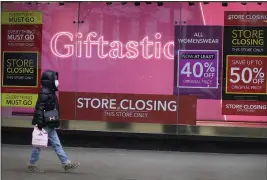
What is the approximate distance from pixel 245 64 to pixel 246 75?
0.20 m

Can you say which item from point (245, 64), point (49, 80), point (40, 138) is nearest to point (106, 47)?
point (49, 80)

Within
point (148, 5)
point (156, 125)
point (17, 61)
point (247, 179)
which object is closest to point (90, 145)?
point (156, 125)

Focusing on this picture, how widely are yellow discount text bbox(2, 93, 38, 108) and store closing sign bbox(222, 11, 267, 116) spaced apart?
3617 mm

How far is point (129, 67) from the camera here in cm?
916

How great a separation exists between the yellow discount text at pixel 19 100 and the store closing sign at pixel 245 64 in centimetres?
362

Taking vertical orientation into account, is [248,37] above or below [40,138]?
above

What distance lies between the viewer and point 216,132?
8.83 metres

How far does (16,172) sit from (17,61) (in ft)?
9.72

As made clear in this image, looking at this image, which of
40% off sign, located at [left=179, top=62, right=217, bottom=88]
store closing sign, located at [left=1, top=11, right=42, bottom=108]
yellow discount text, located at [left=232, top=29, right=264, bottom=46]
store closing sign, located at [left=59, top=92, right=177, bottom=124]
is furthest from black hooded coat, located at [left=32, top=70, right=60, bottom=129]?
yellow discount text, located at [left=232, top=29, right=264, bottom=46]

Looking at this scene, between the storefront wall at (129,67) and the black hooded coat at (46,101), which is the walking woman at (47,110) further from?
the storefront wall at (129,67)

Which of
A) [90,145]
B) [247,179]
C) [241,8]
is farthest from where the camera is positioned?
[90,145]

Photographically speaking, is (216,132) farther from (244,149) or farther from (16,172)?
(16,172)

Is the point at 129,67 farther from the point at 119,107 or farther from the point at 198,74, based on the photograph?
the point at 198,74

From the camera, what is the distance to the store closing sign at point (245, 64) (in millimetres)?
8688
